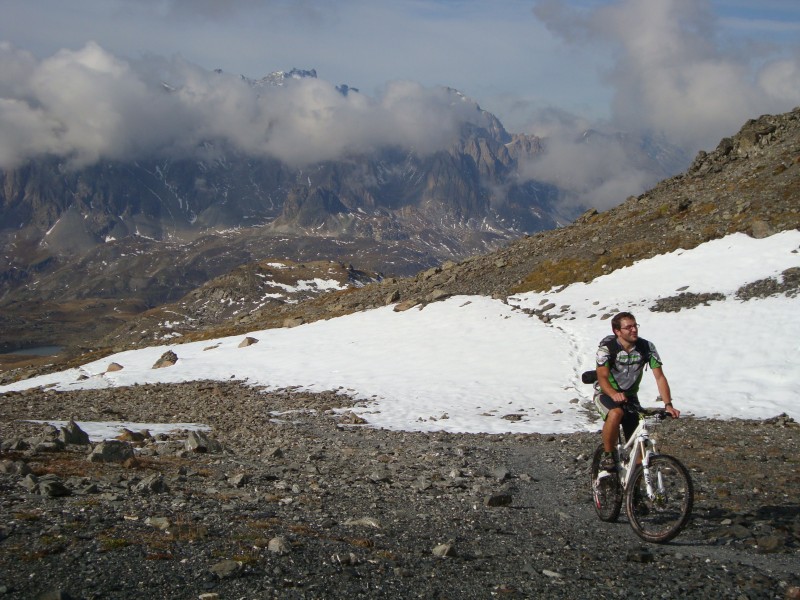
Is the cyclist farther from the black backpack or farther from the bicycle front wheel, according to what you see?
the bicycle front wheel

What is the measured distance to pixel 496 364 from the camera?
34.9m

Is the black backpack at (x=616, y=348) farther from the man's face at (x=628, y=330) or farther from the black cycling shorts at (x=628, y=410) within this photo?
the black cycling shorts at (x=628, y=410)

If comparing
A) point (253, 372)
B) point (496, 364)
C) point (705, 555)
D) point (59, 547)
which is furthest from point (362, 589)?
point (253, 372)

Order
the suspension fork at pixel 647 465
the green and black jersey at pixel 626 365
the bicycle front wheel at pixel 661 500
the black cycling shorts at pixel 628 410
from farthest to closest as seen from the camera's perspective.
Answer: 1. the green and black jersey at pixel 626 365
2. the black cycling shorts at pixel 628 410
3. the suspension fork at pixel 647 465
4. the bicycle front wheel at pixel 661 500

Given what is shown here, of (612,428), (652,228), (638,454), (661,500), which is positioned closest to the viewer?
(661,500)

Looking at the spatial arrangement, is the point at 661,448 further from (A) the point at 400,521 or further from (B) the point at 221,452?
(B) the point at 221,452

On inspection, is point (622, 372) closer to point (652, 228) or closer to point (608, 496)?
point (608, 496)

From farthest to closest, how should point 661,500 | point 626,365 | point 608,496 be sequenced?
1. point 608,496
2. point 626,365
3. point 661,500

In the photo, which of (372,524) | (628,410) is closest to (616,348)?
(628,410)

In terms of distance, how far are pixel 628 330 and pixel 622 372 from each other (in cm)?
81

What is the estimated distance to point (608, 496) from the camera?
456 inches

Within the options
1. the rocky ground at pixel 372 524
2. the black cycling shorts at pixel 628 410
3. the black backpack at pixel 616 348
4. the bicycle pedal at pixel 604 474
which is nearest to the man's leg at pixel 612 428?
the black cycling shorts at pixel 628 410

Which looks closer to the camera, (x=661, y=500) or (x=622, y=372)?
(x=661, y=500)

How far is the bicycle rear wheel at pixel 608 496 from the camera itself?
37.4 ft
